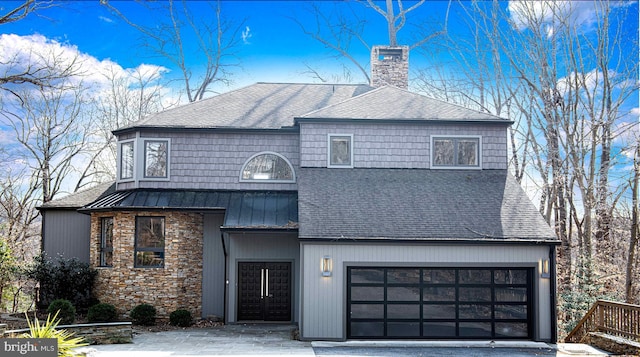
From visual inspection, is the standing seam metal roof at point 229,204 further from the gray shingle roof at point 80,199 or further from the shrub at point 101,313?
the shrub at point 101,313

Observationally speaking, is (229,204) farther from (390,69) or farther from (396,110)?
(390,69)

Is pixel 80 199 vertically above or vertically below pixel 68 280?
above

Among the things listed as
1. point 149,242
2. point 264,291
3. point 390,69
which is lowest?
point 264,291

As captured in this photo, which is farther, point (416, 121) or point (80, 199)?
point (80, 199)

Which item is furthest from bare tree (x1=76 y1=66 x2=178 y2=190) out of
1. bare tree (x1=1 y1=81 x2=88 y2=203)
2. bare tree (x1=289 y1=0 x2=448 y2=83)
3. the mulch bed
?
the mulch bed

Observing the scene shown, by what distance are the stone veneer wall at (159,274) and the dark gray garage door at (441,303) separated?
5382mm

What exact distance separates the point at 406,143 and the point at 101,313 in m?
9.77

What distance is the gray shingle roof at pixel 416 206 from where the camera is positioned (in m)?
14.8

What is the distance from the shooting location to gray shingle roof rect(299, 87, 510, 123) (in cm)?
1752

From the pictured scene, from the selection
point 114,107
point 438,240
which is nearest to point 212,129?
point 438,240

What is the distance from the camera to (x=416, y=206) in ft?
52.0

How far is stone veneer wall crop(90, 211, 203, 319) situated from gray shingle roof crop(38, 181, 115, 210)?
8.11ft

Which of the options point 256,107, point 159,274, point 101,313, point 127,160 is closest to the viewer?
point 101,313

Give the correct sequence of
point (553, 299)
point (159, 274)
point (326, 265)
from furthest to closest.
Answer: point (159, 274)
point (553, 299)
point (326, 265)
